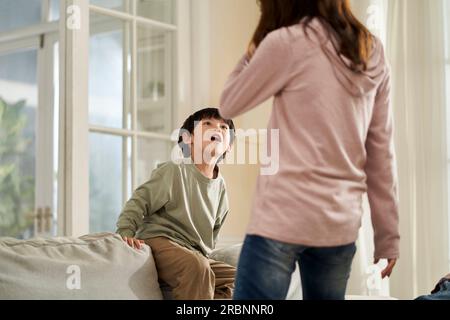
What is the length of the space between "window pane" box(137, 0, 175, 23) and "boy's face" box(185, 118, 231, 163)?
3.79 feet

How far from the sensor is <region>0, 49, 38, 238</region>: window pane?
444 cm

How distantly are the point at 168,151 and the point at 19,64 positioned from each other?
1.36m

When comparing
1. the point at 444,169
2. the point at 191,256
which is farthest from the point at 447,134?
the point at 191,256

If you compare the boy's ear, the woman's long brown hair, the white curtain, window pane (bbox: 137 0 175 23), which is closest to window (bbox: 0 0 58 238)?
window pane (bbox: 137 0 175 23)

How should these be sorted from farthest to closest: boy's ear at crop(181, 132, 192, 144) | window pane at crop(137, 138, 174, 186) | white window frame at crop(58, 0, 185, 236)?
window pane at crop(137, 138, 174, 186), white window frame at crop(58, 0, 185, 236), boy's ear at crop(181, 132, 192, 144)

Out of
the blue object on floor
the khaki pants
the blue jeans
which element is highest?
A: the blue jeans

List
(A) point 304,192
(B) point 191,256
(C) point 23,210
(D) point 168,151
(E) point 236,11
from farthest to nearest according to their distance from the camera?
(C) point 23,210 < (E) point 236,11 < (D) point 168,151 < (B) point 191,256 < (A) point 304,192

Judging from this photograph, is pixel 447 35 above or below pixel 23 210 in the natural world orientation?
above

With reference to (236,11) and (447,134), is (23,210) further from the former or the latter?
(447,134)

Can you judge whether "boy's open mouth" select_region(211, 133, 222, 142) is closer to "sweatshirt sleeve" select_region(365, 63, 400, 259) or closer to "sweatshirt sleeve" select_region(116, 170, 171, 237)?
"sweatshirt sleeve" select_region(116, 170, 171, 237)

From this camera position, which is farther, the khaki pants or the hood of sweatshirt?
the khaki pants

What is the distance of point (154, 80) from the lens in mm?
3676

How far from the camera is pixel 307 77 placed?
1217 millimetres


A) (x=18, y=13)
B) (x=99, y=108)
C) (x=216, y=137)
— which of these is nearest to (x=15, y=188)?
(x=18, y=13)
